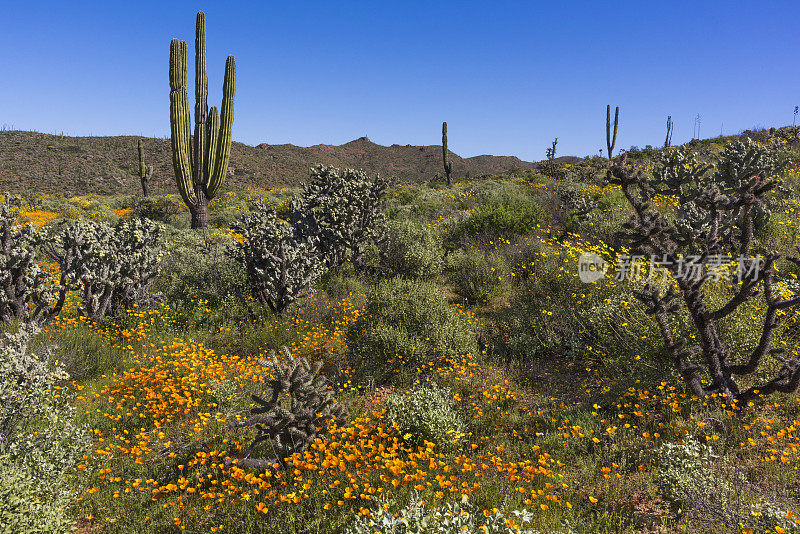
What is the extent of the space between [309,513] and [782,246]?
10120 millimetres

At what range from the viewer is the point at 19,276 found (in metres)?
6.79

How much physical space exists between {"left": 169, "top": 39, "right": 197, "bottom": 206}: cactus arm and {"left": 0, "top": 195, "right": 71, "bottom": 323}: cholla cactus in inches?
340

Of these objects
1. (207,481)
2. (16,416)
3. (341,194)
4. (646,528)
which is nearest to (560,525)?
(646,528)

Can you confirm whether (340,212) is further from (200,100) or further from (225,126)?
(200,100)

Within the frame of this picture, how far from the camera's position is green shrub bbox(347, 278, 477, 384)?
6.17 m

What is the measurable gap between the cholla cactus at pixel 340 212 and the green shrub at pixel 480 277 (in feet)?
8.10

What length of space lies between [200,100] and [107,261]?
34.4ft

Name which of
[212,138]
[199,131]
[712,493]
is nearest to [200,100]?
[199,131]

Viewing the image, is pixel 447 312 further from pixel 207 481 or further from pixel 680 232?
pixel 207 481

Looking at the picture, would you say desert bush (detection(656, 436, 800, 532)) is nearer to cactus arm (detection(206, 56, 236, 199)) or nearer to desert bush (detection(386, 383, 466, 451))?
desert bush (detection(386, 383, 466, 451))

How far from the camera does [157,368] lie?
20.4 ft

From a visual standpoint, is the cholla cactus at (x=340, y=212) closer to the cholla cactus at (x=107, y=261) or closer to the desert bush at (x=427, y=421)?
the cholla cactus at (x=107, y=261)

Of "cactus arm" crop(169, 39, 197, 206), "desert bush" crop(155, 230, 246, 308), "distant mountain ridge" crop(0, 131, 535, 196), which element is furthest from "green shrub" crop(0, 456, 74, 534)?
"distant mountain ridge" crop(0, 131, 535, 196)

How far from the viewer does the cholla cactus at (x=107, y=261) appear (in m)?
7.34
